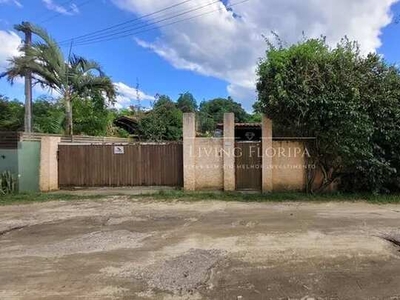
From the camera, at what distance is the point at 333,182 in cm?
1210

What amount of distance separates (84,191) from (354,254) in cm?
913

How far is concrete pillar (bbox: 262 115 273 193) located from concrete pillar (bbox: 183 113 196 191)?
2196 mm

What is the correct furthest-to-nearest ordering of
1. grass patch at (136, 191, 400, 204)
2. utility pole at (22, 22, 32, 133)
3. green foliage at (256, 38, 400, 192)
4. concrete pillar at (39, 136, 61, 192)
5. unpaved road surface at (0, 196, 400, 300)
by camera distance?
1. utility pole at (22, 22, 32, 133)
2. concrete pillar at (39, 136, 61, 192)
3. grass patch at (136, 191, 400, 204)
4. green foliage at (256, 38, 400, 192)
5. unpaved road surface at (0, 196, 400, 300)

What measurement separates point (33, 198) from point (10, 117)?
10332mm

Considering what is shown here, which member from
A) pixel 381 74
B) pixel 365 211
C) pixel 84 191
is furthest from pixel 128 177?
pixel 381 74

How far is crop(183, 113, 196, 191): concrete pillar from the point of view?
40.6 feet

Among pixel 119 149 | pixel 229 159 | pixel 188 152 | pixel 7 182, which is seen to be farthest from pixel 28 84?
pixel 229 159

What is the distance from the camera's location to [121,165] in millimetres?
13016

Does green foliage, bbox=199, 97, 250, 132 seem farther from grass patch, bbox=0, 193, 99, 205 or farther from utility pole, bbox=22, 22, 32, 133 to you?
grass patch, bbox=0, 193, 99, 205

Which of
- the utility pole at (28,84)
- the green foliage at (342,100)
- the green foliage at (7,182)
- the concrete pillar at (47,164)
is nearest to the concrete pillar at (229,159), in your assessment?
the green foliage at (342,100)

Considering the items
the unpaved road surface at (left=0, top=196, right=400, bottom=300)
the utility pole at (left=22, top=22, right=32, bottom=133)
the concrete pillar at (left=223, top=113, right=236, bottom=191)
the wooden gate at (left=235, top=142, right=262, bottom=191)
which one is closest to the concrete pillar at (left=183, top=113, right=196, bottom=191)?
the concrete pillar at (left=223, top=113, right=236, bottom=191)

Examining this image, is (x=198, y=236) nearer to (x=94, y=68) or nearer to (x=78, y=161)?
(x=78, y=161)

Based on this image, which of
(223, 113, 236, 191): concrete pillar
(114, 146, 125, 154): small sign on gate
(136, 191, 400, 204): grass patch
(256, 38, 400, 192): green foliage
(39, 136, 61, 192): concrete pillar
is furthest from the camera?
(114, 146, 125, 154): small sign on gate

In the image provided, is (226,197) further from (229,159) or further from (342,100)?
(342,100)
